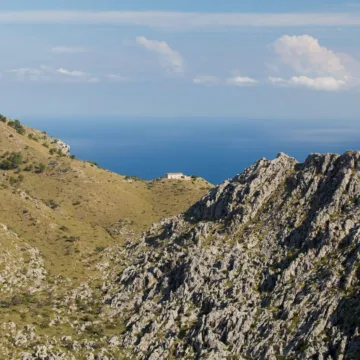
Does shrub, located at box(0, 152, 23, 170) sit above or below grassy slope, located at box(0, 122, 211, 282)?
above

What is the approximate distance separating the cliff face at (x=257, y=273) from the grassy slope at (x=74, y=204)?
12.1 metres

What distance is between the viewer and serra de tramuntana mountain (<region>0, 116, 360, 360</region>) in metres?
80.1

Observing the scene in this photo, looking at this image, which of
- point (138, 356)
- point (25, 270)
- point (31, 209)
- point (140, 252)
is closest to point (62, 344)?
point (138, 356)

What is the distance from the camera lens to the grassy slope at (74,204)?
121 metres

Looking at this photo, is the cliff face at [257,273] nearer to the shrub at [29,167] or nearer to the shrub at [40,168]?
the shrub at [40,168]

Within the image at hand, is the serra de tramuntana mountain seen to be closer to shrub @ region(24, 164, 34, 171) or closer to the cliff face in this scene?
the cliff face

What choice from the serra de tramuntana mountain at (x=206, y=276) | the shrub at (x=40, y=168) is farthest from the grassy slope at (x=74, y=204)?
the shrub at (x=40, y=168)

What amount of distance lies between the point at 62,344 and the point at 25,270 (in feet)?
92.2

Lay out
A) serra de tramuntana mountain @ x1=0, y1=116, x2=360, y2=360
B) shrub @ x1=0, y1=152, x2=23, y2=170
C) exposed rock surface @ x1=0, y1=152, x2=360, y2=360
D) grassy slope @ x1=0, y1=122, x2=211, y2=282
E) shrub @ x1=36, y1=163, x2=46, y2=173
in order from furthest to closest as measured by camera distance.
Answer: shrub @ x1=36, y1=163, x2=46, y2=173 < shrub @ x1=0, y1=152, x2=23, y2=170 < grassy slope @ x1=0, y1=122, x2=211, y2=282 < serra de tramuntana mountain @ x1=0, y1=116, x2=360, y2=360 < exposed rock surface @ x1=0, y1=152, x2=360, y2=360

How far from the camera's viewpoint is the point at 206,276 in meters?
94.7

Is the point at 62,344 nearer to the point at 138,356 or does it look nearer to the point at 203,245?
the point at 138,356

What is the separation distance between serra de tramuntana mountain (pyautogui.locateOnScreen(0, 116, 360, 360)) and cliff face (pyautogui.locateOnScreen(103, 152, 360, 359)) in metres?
0.21

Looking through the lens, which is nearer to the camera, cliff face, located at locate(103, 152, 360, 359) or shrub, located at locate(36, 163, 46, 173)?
cliff face, located at locate(103, 152, 360, 359)

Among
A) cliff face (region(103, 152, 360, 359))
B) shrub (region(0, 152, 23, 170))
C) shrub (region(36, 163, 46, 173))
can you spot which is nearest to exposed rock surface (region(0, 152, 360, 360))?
cliff face (region(103, 152, 360, 359))
